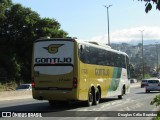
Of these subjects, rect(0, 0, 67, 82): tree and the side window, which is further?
rect(0, 0, 67, 82): tree

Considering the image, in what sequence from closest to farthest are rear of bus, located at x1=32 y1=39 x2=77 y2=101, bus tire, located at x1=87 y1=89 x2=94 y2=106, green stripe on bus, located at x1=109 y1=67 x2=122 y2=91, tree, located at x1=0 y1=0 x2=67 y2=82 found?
rear of bus, located at x1=32 y1=39 x2=77 y2=101 → bus tire, located at x1=87 y1=89 x2=94 y2=106 → green stripe on bus, located at x1=109 y1=67 x2=122 y2=91 → tree, located at x1=0 y1=0 x2=67 y2=82

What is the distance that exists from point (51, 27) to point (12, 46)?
7.20 meters

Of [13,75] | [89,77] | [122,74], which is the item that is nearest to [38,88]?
[89,77]

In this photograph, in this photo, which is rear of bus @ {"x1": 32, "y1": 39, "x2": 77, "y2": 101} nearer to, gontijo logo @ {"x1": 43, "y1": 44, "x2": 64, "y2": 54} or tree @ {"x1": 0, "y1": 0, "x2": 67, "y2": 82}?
gontijo logo @ {"x1": 43, "y1": 44, "x2": 64, "y2": 54}

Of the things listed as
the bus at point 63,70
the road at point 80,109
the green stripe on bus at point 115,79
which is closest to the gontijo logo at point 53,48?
the bus at point 63,70

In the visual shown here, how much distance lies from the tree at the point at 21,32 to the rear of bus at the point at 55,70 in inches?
1540

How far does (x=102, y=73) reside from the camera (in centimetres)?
2609

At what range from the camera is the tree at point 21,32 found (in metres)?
61.7

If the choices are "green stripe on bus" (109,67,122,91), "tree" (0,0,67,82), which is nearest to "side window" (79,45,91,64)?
"green stripe on bus" (109,67,122,91)

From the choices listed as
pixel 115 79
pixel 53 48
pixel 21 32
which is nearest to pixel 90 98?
pixel 53 48

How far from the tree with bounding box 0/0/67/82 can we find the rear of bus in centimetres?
3911

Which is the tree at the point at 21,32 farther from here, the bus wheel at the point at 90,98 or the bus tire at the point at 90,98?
the bus wheel at the point at 90,98

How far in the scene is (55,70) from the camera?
2122 centimetres

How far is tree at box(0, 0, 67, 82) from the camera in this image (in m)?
61.7
